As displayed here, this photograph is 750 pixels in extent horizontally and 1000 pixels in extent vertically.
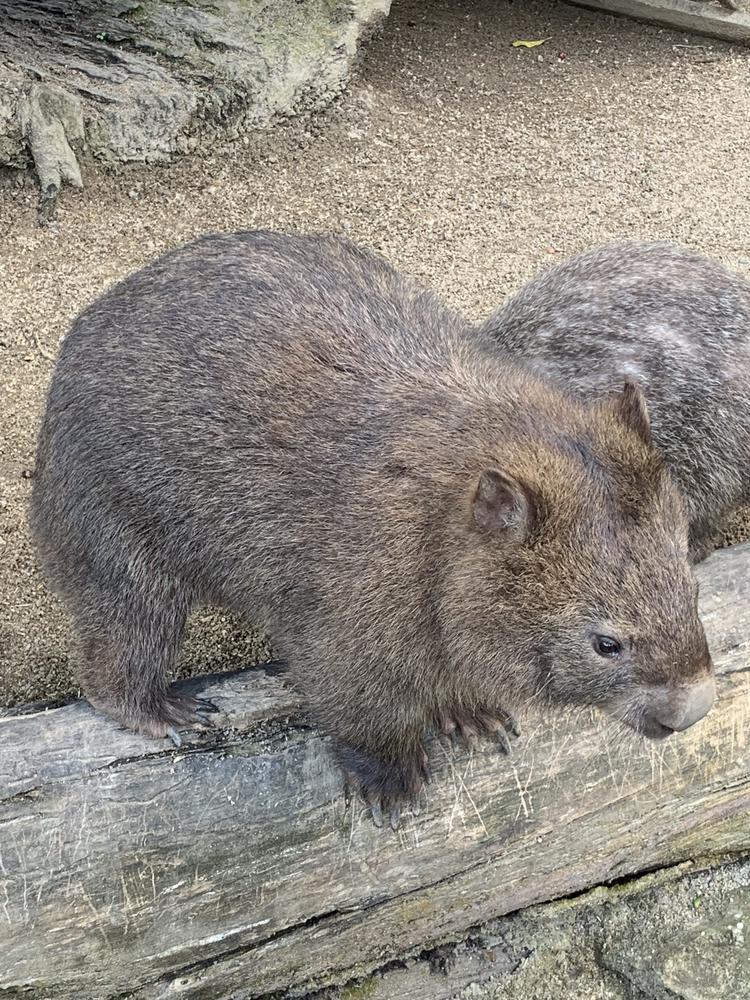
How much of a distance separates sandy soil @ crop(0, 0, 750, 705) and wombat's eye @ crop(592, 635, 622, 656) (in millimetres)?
2262

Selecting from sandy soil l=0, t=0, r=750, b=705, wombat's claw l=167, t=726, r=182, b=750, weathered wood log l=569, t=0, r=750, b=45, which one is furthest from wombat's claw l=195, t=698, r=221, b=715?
weathered wood log l=569, t=0, r=750, b=45

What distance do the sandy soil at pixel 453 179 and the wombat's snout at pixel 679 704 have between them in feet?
7.70

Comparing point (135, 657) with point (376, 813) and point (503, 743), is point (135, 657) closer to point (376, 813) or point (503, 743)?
point (376, 813)

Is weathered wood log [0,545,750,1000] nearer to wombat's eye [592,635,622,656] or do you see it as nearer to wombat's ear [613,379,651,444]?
wombat's eye [592,635,622,656]

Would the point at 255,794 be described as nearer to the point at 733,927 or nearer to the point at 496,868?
the point at 496,868

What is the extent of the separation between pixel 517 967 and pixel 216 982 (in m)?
1.24

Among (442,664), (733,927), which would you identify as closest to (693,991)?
(733,927)

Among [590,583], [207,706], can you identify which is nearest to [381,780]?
[207,706]

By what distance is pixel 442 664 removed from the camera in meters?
3.31

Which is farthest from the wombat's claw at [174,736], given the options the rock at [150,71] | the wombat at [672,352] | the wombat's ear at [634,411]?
the rock at [150,71]

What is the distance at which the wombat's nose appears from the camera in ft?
9.64

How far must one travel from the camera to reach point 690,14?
855 centimetres

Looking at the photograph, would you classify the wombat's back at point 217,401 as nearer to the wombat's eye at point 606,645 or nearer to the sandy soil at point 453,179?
the wombat's eye at point 606,645

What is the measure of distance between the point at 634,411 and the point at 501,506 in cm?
58
